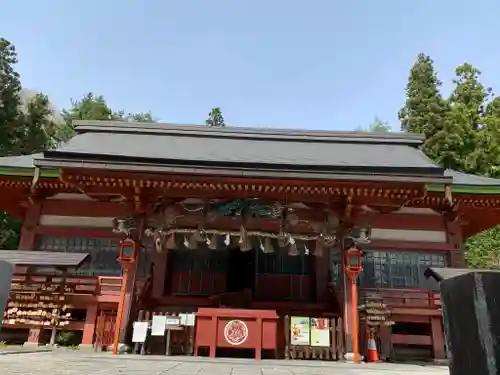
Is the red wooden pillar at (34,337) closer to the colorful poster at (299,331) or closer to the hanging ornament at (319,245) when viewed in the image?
the colorful poster at (299,331)

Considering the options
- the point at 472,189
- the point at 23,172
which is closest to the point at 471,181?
the point at 472,189

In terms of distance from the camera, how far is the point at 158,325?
8.88 metres

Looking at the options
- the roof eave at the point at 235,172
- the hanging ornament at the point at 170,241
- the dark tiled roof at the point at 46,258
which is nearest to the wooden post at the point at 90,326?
the dark tiled roof at the point at 46,258

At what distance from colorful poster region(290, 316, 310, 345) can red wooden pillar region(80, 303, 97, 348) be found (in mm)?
4843

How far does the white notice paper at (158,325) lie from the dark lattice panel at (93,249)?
2664 millimetres

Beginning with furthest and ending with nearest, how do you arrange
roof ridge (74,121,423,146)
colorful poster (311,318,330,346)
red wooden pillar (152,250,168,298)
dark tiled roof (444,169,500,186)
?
roof ridge (74,121,423,146)
red wooden pillar (152,250,168,298)
dark tiled roof (444,169,500,186)
colorful poster (311,318,330,346)

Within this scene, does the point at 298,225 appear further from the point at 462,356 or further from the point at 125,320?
the point at 462,356

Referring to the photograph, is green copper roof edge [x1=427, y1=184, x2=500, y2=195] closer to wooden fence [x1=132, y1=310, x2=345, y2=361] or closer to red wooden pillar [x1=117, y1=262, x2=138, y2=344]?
wooden fence [x1=132, y1=310, x2=345, y2=361]

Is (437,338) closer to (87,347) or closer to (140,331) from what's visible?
(140,331)

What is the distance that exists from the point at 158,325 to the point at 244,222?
2990mm

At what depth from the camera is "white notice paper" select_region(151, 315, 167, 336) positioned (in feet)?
28.9

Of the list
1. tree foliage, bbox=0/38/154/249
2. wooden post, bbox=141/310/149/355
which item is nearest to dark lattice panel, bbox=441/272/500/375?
wooden post, bbox=141/310/149/355

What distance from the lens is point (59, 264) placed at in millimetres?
9586

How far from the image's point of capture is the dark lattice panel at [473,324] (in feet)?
5.28
